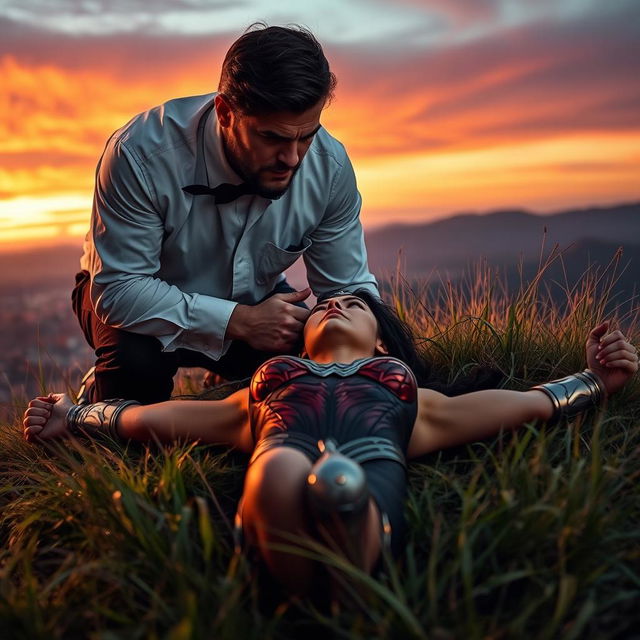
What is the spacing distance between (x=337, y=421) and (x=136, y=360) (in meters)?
1.49

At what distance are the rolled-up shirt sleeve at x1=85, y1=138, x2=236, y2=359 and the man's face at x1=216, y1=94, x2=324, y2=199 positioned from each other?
0.44m

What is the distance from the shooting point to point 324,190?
12.8 ft

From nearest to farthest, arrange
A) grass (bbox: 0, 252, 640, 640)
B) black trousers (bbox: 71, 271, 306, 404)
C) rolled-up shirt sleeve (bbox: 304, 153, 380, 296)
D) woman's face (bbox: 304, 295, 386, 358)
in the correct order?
grass (bbox: 0, 252, 640, 640), woman's face (bbox: 304, 295, 386, 358), black trousers (bbox: 71, 271, 306, 404), rolled-up shirt sleeve (bbox: 304, 153, 380, 296)

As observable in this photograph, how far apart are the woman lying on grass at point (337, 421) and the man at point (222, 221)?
389 mm

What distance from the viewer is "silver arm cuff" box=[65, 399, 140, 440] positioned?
3398mm

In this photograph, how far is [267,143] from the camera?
3.28 metres

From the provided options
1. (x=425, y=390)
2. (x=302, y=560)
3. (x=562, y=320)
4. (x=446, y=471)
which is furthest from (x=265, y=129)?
(x=562, y=320)

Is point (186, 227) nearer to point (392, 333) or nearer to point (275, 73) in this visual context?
point (275, 73)

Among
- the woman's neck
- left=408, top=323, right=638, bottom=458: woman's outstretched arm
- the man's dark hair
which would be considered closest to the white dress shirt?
the man's dark hair

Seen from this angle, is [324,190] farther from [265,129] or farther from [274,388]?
[274,388]

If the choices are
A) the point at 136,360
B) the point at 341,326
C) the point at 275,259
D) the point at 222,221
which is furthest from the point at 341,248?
the point at 136,360

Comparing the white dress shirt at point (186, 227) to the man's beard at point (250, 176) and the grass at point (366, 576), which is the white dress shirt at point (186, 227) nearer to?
the man's beard at point (250, 176)

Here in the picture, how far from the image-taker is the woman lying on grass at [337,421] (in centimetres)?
216

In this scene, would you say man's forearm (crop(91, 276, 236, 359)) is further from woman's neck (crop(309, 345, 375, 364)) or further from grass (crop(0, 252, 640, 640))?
grass (crop(0, 252, 640, 640))
